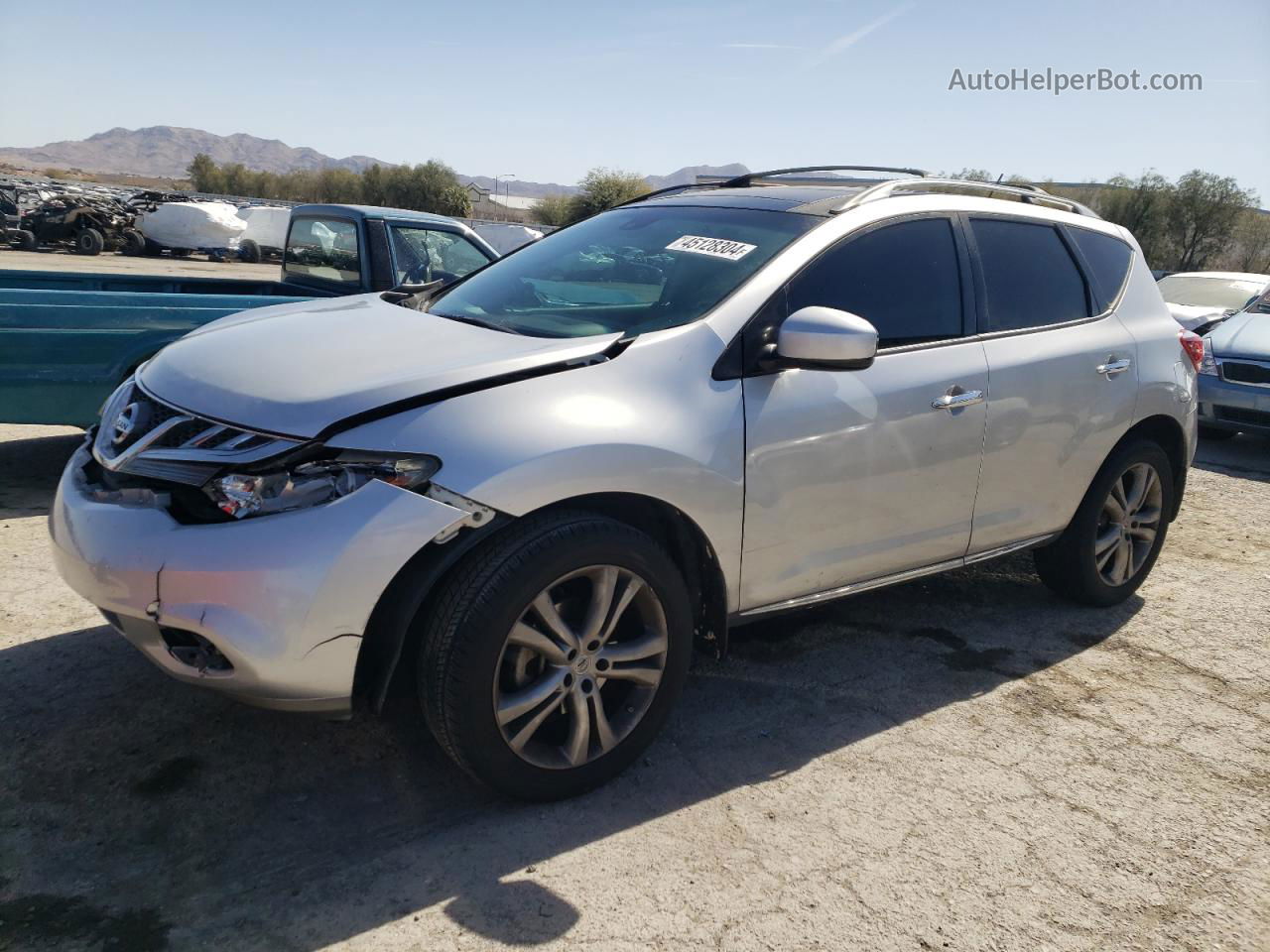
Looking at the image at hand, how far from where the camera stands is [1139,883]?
8.88 ft

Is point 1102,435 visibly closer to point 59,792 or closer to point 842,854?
point 842,854

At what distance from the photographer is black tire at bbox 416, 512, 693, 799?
2531mm

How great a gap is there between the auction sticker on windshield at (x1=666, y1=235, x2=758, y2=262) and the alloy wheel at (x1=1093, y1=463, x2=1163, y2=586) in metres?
2.19

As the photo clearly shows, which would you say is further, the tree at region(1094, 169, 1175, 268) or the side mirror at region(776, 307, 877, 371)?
the tree at region(1094, 169, 1175, 268)

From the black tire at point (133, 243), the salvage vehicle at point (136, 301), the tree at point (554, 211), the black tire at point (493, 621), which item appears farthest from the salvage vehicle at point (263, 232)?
the tree at point (554, 211)

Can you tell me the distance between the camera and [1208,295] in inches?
468

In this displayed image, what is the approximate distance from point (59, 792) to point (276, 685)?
34.2 inches

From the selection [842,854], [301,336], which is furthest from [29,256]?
[842,854]

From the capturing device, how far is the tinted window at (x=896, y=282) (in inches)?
130

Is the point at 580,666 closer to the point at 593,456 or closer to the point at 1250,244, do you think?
the point at 593,456

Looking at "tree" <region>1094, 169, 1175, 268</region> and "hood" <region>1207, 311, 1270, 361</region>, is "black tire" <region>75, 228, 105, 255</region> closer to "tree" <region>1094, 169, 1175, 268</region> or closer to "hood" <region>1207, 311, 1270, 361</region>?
"hood" <region>1207, 311, 1270, 361</region>

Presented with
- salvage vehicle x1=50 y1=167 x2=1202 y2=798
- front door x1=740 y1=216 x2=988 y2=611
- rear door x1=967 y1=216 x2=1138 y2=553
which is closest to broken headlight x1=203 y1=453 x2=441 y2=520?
salvage vehicle x1=50 y1=167 x2=1202 y2=798

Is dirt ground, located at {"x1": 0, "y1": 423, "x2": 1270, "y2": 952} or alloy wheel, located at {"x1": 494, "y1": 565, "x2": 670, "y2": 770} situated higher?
alloy wheel, located at {"x1": 494, "y1": 565, "x2": 670, "y2": 770}

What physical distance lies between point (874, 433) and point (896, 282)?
24.5 inches
